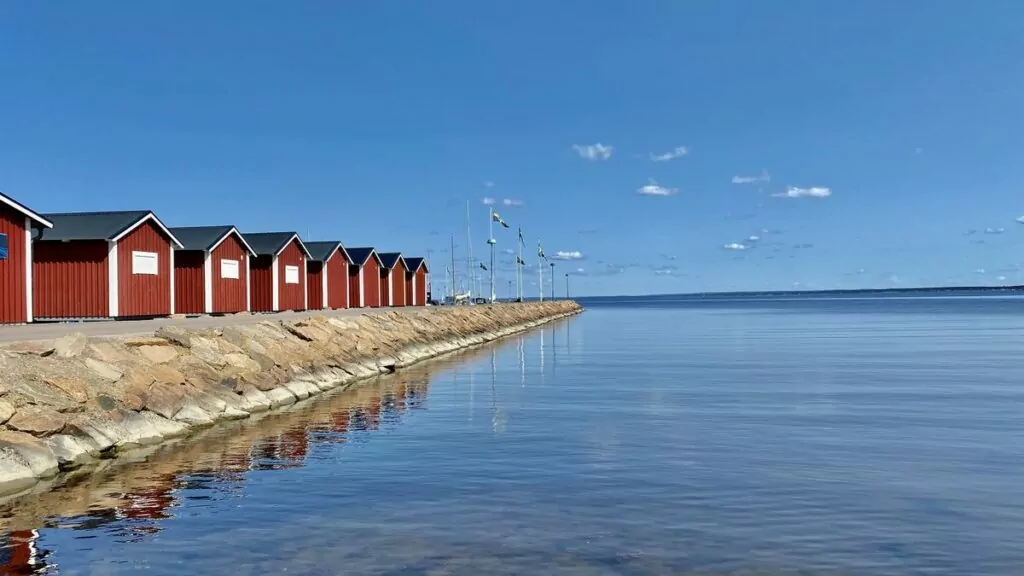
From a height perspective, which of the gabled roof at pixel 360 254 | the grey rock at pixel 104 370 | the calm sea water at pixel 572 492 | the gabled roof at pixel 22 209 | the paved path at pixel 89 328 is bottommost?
the calm sea water at pixel 572 492

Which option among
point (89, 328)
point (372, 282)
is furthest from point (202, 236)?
point (372, 282)

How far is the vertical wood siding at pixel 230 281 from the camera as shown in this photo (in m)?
38.5

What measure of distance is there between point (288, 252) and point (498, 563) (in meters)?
40.4

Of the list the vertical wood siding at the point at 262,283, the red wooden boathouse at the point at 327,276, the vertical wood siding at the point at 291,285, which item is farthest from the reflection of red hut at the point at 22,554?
the red wooden boathouse at the point at 327,276

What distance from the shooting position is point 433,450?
42.1ft

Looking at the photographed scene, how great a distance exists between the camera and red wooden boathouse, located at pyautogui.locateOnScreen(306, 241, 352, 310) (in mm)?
50250

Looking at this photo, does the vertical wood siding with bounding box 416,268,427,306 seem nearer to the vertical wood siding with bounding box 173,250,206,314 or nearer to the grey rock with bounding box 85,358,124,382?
the vertical wood siding with bounding box 173,250,206,314

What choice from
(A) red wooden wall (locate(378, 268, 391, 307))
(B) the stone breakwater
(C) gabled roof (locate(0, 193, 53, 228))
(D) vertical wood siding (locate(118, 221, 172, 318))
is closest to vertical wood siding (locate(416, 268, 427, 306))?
(A) red wooden wall (locate(378, 268, 391, 307))

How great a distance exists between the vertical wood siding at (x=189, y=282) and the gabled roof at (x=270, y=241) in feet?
20.4

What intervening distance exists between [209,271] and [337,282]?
15.2m

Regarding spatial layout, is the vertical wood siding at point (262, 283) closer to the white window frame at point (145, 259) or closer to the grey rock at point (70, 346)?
the white window frame at point (145, 259)

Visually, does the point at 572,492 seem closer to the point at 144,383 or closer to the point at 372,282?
the point at 144,383

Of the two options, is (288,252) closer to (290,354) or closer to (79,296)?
(79,296)

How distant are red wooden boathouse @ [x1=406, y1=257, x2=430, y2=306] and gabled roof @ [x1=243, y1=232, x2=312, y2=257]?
22241mm
